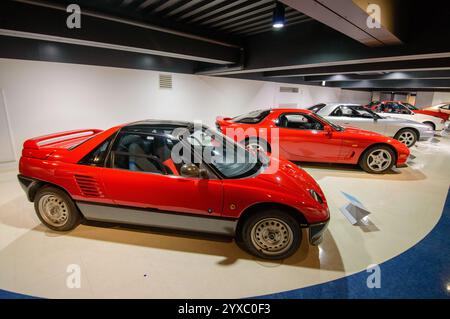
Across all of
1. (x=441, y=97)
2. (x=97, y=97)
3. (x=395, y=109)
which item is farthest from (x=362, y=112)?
(x=441, y=97)

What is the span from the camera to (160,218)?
2.29m

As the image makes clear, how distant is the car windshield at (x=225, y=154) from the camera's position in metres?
2.31

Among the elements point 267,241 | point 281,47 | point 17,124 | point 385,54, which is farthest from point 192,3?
point 17,124

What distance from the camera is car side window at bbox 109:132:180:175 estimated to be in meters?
2.29

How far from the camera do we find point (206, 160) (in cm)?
221

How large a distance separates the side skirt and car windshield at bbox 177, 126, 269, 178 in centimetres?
48

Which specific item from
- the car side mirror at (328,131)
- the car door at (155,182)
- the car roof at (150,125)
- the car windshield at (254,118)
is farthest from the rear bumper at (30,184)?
the car side mirror at (328,131)

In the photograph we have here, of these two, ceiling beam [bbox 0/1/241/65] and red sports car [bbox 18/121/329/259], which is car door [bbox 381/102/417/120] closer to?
ceiling beam [bbox 0/1/241/65]

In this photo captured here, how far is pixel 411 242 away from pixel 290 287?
→ 1.63 metres

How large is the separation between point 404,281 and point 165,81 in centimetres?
661

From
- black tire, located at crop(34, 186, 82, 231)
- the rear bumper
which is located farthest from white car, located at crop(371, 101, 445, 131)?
the rear bumper

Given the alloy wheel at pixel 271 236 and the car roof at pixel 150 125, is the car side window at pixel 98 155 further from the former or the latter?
the alloy wheel at pixel 271 236

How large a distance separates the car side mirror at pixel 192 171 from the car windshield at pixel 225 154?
0.15 m
